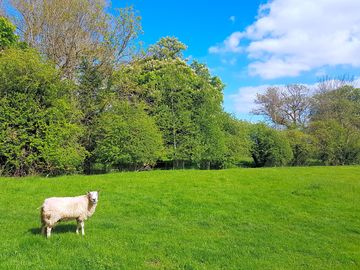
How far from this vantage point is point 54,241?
8211mm

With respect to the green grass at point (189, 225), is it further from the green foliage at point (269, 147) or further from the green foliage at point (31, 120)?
the green foliage at point (269, 147)

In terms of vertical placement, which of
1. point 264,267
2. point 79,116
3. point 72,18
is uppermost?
point 72,18

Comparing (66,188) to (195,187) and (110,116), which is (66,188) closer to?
(195,187)

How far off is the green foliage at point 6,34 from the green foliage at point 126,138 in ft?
23.8

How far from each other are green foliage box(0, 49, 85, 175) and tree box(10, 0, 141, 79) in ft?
18.6

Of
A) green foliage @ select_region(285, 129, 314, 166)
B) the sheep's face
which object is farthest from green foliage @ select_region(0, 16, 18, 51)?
green foliage @ select_region(285, 129, 314, 166)

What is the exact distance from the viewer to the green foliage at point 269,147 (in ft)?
118

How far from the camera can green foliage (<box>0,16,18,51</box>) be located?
2105 centimetres

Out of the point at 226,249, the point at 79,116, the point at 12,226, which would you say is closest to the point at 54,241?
the point at 12,226

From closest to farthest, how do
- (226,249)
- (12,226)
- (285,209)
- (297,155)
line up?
1. (226,249)
2. (12,226)
3. (285,209)
4. (297,155)

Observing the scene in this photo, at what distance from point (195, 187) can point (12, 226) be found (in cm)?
899

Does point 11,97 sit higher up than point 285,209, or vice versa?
point 11,97

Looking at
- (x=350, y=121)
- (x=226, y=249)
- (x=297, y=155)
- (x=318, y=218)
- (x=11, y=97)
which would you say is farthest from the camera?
(x=350, y=121)

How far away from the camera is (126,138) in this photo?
74.7 ft
